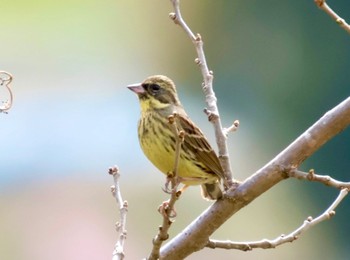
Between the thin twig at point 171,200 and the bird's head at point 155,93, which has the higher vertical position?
the bird's head at point 155,93

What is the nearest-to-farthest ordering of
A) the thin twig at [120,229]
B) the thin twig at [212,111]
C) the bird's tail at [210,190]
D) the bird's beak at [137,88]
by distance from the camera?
1. the thin twig at [120,229]
2. the thin twig at [212,111]
3. the bird's tail at [210,190]
4. the bird's beak at [137,88]

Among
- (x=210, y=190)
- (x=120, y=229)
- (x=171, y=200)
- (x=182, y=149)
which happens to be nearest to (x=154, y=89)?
(x=182, y=149)

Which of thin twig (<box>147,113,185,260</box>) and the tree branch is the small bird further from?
thin twig (<box>147,113,185,260</box>)

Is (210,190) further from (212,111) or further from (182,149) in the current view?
(212,111)

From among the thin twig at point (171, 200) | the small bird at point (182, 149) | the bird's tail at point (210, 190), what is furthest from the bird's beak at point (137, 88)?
the thin twig at point (171, 200)

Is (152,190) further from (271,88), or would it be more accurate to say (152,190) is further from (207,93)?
(207,93)

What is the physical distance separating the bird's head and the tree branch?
761mm

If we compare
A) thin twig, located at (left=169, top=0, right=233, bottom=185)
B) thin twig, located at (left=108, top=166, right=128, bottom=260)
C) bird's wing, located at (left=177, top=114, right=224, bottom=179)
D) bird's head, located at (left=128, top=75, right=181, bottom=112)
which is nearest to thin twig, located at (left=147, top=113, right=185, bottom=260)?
thin twig, located at (left=108, top=166, right=128, bottom=260)

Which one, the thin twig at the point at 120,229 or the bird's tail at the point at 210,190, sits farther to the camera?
the bird's tail at the point at 210,190

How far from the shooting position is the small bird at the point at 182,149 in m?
3.51

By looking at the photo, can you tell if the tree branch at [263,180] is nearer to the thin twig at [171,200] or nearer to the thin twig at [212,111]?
the thin twig at [212,111]

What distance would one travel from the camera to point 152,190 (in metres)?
6.02

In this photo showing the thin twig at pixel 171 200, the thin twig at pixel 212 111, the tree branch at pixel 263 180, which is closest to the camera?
the thin twig at pixel 171 200

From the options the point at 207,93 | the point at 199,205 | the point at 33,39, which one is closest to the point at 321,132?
the point at 207,93
